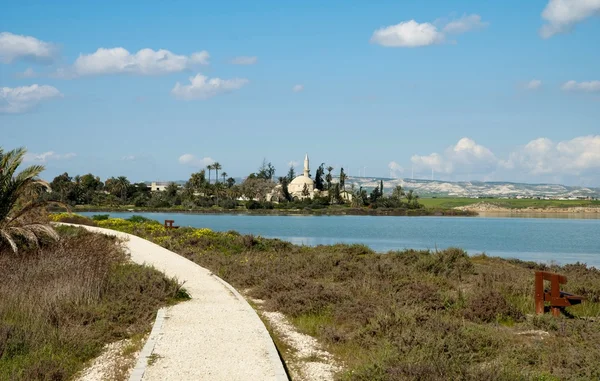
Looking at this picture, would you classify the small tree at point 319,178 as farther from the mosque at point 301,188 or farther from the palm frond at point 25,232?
the palm frond at point 25,232

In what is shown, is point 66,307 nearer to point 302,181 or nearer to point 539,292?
point 539,292

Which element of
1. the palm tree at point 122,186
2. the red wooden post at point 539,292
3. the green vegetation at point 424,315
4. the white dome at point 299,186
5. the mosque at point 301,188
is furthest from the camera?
the white dome at point 299,186

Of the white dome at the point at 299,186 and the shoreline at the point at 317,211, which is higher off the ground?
the white dome at the point at 299,186

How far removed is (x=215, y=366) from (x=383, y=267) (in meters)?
11.4

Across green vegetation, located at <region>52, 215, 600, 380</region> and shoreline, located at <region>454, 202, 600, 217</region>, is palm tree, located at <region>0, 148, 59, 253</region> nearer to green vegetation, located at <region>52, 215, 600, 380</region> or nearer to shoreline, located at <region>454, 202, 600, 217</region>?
green vegetation, located at <region>52, 215, 600, 380</region>

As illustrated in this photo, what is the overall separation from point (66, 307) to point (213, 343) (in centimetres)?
368

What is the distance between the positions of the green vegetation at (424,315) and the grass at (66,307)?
324cm

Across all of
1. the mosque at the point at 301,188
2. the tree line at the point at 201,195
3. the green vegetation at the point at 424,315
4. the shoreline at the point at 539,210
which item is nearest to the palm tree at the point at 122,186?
the tree line at the point at 201,195

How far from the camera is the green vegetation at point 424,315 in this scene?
945cm

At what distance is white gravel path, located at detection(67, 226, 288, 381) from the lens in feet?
29.5

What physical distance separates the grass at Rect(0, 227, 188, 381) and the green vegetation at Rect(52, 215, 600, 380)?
3244 mm

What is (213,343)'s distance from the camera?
10.7 metres

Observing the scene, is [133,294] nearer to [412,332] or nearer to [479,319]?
[412,332]

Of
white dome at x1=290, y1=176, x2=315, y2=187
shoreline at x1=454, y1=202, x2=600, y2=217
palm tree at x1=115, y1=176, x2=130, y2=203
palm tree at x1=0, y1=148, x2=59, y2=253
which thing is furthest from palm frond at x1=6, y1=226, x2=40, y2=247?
shoreline at x1=454, y1=202, x2=600, y2=217
